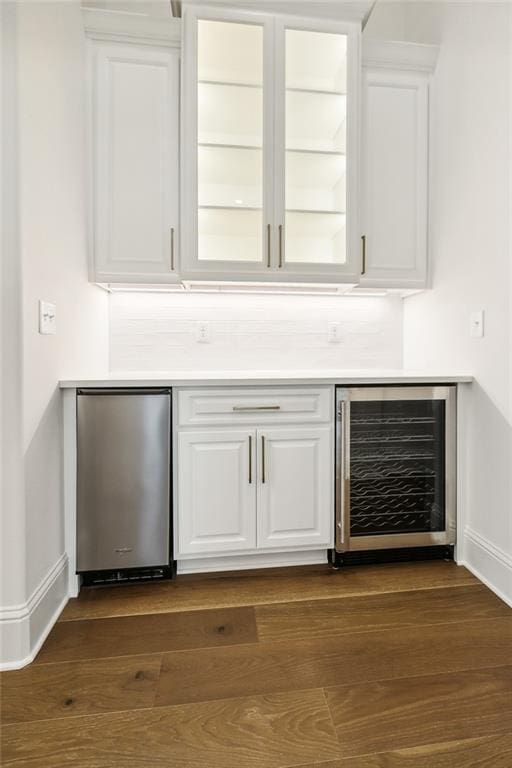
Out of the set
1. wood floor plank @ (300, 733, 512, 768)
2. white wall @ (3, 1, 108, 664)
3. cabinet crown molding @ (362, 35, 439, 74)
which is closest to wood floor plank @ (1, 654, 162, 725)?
white wall @ (3, 1, 108, 664)

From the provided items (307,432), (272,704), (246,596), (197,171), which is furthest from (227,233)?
(272,704)

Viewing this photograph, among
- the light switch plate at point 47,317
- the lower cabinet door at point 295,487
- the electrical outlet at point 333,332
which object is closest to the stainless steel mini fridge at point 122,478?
the light switch plate at point 47,317

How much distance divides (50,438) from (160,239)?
1.12 metres

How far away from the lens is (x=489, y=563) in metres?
1.86

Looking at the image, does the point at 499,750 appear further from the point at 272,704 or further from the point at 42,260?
the point at 42,260

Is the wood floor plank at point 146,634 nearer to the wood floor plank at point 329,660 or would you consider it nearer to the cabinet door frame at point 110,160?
the wood floor plank at point 329,660

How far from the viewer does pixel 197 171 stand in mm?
2059

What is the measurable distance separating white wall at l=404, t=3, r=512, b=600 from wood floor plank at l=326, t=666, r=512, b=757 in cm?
61

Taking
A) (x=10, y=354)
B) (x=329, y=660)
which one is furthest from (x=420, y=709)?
(x=10, y=354)

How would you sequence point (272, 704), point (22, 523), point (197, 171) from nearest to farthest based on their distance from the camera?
point (272, 704) < point (22, 523) < point (197, 171)

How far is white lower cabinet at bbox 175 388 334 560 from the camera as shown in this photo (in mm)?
1860

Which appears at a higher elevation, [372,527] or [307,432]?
[307,432]

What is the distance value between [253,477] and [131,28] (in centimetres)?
223

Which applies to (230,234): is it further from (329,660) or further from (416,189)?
(329,660)
